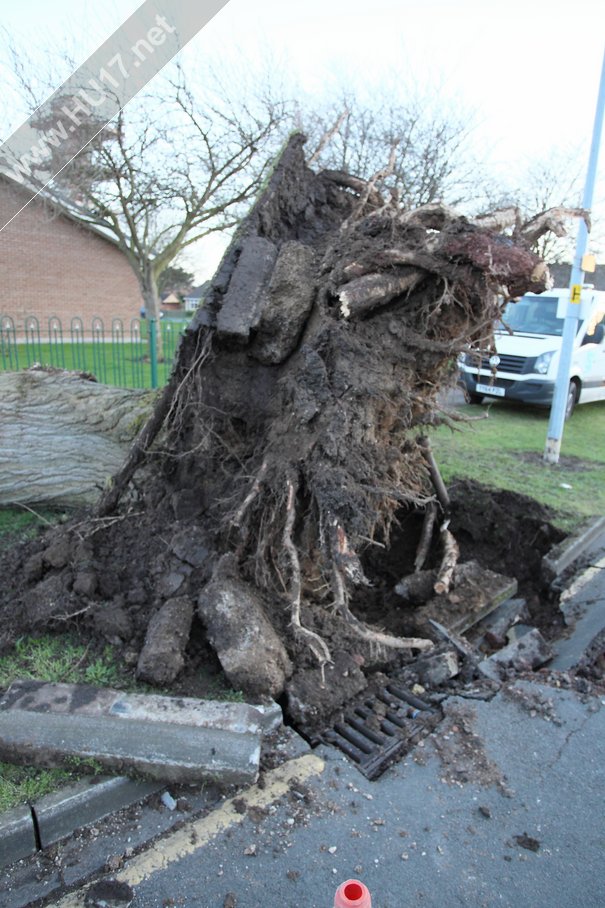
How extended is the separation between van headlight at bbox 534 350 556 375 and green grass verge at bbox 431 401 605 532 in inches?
36.4

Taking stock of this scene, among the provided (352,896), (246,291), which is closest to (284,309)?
(246,291)

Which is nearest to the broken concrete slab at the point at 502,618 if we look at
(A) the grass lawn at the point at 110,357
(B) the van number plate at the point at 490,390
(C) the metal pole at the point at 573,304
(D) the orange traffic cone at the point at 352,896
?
(D) the orange traffic cone at the point at 352,896

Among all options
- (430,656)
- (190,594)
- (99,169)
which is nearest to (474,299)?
(430,656)

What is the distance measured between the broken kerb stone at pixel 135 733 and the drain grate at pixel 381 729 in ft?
1.66

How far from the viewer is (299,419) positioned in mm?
3229

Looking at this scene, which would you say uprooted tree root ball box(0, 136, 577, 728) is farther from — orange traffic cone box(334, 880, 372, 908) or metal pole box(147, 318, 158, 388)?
metal pole box(147, 318, 158, 388)

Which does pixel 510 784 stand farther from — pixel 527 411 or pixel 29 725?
pixel 527 411

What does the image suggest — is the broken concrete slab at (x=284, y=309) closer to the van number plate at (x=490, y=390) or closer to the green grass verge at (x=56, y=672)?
the green grass verge at (x=56, y=672)

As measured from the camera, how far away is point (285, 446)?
3.26 meters

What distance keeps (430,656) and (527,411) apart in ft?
30.4

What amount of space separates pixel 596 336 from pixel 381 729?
1136 centimetres

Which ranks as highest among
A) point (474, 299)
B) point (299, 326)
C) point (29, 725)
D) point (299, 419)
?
point (474, 299)

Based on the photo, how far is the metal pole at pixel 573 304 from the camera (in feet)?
22.7

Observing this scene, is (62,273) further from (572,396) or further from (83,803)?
(83,803)
